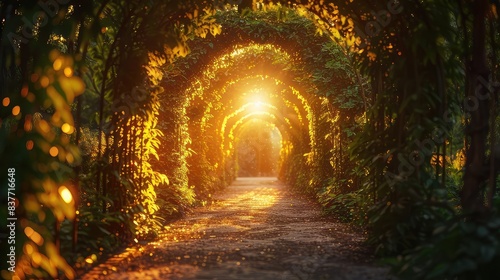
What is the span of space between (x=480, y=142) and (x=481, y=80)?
62cm

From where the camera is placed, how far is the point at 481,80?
18.2ft

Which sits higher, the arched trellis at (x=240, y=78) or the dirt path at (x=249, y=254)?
the arched trellis at (x=240, y=78)

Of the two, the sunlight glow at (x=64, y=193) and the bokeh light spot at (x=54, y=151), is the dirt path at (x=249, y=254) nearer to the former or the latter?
the sunlight glow at (x=64, y=193)

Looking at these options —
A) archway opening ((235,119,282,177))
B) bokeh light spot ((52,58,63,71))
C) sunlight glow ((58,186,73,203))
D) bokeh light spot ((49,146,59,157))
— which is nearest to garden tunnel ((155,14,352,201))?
sunlight glow ((58,186,73,203))

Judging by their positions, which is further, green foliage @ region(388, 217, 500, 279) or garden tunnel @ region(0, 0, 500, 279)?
garden tunnel @ region(0, 0, 500, 279)

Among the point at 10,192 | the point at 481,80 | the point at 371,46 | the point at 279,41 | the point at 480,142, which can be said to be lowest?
the point at 10,192

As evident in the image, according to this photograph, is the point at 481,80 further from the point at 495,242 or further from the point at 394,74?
the point at 495,242

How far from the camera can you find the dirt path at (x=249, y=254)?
16.4ft

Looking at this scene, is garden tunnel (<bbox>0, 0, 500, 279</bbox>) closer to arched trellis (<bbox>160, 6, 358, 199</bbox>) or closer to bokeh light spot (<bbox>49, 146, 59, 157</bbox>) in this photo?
bokeh light spot (<bbox>49, 146, 59, 157</bbox>)

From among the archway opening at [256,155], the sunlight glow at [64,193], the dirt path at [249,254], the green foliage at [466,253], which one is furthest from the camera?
the archway opening at [256,155]

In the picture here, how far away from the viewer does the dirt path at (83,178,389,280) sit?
16.4ft

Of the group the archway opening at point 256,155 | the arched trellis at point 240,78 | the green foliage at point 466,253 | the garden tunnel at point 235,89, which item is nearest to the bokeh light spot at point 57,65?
the green foliage at point 466,253

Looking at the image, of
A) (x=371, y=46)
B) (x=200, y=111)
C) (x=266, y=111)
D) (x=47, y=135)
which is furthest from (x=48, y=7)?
(x=266, y=111)

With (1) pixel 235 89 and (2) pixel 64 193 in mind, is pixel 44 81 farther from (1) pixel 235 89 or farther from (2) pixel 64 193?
(1) pixel 235 89
